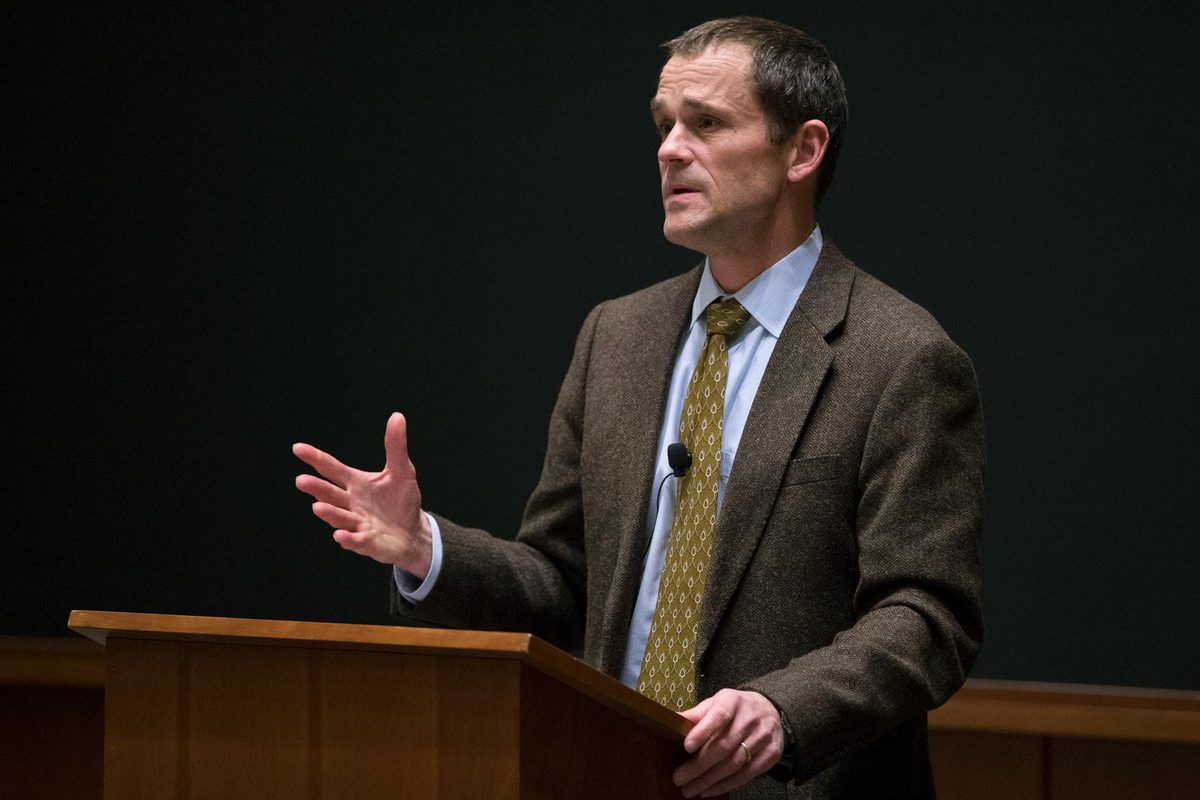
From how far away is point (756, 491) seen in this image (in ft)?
6.21

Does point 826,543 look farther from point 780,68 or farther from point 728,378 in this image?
point 780,68

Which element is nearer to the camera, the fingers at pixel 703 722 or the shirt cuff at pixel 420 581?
the fingers at pixel 703 722

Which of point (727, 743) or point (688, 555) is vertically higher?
point (688, 555)

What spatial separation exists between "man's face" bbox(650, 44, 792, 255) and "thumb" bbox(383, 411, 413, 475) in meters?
0.50

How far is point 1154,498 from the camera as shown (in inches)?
115

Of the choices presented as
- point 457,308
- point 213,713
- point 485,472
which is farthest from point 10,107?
point 213,713

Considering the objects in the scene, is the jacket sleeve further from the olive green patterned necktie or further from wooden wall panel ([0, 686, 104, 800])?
wooden wall panel ([0, 686, 104, 800])

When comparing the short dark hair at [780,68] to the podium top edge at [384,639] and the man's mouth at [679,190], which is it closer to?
the man's mouth at [679,190]

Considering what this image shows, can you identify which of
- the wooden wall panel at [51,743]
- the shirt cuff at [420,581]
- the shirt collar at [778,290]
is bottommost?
the wooden wall panel at [51,743]

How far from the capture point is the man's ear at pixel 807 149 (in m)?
2.09

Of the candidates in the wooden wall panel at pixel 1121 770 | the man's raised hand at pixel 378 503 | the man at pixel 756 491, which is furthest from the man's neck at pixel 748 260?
the wooden wall panel at pixel 1121 770

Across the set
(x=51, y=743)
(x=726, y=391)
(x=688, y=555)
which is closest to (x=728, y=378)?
(x=726, y=391)

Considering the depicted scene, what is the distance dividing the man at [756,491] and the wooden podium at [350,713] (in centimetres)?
26

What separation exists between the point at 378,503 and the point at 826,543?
555 millimetres
